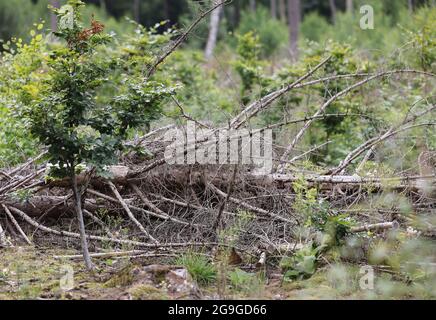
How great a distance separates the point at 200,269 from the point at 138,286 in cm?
53

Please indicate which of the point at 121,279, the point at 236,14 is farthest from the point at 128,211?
the point at 236,14

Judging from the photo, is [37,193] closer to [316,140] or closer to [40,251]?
[40,251]

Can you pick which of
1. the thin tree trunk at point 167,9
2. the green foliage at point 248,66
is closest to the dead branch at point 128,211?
the green foliage at point 248,66

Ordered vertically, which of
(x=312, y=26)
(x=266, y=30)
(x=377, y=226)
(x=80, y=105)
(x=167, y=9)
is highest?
(x=167, y=9)

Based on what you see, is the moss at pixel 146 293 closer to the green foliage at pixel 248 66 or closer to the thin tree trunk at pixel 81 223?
the thin tree trunk at pixel 81 223

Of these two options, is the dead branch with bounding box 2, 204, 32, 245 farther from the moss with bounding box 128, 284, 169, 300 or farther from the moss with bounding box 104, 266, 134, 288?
the moss with bounding box 128, 284, 169, 300

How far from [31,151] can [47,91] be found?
7.19 feet

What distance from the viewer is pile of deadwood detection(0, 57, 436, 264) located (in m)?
5.30

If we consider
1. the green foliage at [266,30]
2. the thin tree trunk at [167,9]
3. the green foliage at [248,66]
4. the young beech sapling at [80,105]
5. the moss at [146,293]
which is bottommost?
the moss at [146,293]

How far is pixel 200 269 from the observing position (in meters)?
4.51

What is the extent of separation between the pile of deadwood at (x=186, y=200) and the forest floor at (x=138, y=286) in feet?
1.56

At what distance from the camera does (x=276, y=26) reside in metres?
23.1

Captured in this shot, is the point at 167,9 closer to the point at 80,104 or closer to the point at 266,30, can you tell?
the point at 266,30

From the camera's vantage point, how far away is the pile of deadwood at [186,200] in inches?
209
